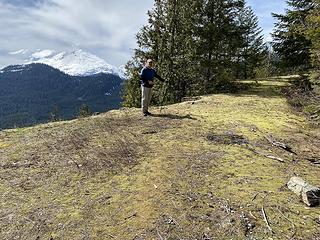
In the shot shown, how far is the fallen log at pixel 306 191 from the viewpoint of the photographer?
9.32 metres

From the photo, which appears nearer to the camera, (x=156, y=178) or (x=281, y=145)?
(x=156, y=178)

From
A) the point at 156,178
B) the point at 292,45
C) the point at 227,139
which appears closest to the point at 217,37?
the point at 292,45

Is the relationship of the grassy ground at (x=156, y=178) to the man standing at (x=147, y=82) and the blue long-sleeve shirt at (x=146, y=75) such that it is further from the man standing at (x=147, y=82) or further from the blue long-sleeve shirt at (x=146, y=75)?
the blue long-sleeve shirt at (x=146, y=75)

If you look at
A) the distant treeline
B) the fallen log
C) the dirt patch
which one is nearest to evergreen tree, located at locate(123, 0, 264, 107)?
the distant treeline

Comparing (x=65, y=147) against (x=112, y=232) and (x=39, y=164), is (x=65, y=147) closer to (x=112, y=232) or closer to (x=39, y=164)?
(x=39, y=164)

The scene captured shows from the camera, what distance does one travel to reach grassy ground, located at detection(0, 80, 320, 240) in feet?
28.4

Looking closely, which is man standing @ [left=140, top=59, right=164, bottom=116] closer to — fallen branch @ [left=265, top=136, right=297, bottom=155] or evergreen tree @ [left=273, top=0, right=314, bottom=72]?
fallen branch @ [left=265, top=136, right=297, bottom=155]

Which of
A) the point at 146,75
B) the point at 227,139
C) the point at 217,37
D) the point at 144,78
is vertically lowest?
the point at 227,139

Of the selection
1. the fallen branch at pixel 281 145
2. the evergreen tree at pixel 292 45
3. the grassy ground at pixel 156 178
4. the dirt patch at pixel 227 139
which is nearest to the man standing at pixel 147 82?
the grassy ground at pixel 156 178

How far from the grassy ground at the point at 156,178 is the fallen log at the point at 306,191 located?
0.72 ft

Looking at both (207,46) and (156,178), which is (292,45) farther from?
(156,178)

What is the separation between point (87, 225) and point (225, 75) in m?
21.0

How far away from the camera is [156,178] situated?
11.0 m

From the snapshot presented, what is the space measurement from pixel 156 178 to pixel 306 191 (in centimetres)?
398
